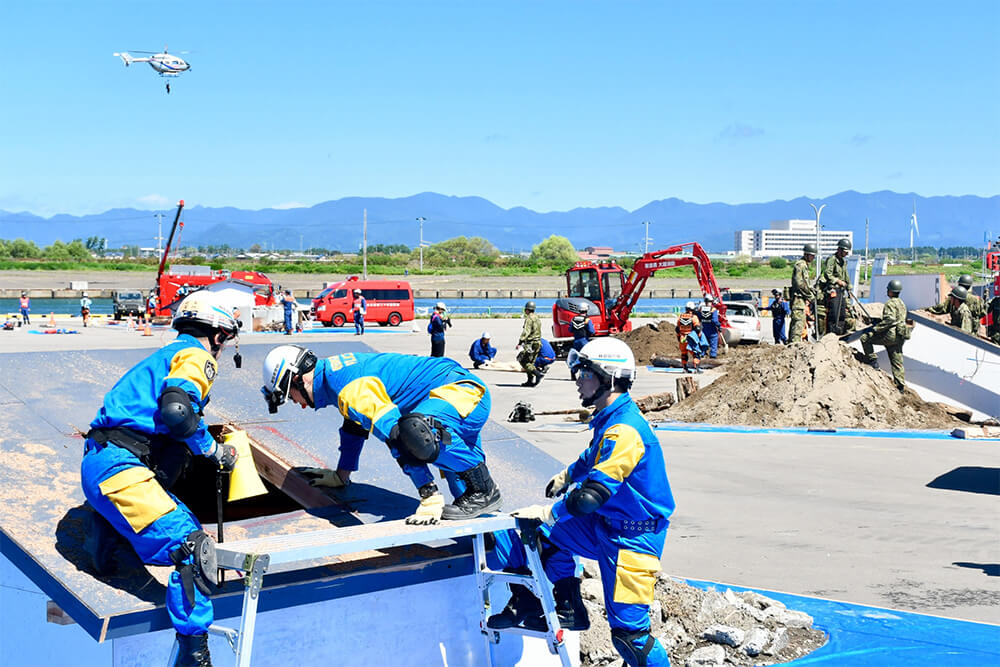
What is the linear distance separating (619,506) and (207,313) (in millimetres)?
2240

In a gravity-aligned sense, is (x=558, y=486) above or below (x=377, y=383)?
below

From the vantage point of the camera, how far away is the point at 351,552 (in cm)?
448

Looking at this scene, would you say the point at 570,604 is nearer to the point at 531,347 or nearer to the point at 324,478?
the point at 324,478

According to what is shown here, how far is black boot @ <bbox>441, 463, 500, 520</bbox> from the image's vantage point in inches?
204

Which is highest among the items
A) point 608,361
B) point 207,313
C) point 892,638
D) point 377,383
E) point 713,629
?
point 207,313

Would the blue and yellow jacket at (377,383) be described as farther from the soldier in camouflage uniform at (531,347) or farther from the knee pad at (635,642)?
the soldier in camouflage uniform at (531,347)

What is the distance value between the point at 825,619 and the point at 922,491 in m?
4.61

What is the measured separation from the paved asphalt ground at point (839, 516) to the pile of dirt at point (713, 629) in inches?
31.8

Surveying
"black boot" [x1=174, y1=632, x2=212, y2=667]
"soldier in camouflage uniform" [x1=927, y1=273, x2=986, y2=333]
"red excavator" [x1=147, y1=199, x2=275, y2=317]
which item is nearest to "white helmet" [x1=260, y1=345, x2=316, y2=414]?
"black boot" [x1=174, y1=632, x2=212, y2=667]

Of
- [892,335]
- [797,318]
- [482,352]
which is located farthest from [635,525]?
[482,352]

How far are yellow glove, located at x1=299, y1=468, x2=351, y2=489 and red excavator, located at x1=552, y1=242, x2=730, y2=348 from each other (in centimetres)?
1912

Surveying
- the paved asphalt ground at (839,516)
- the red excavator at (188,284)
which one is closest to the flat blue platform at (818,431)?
the paved asphalt ground at (839,516)

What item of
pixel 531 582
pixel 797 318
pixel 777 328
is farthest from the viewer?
pixel 777 328

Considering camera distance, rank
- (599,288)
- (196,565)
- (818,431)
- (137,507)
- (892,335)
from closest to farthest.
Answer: (196,565), (137,507), (818,431), (892,335), (599,288)
